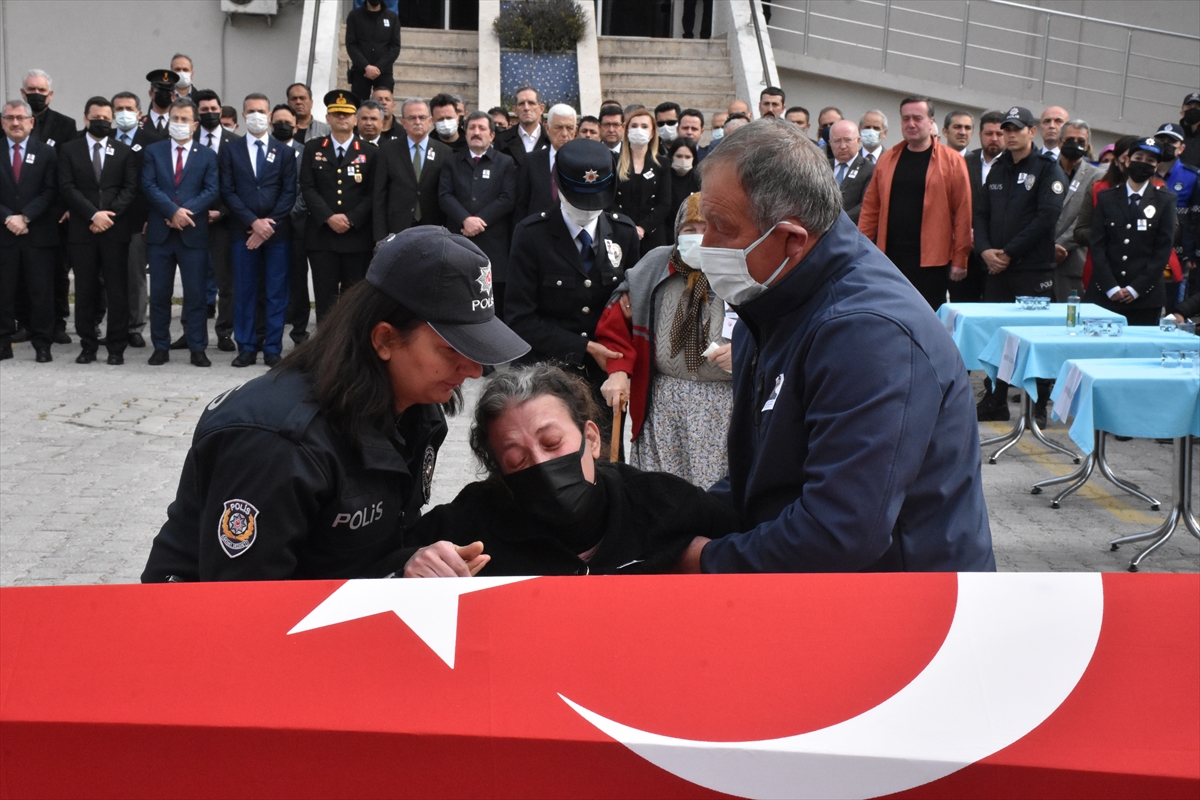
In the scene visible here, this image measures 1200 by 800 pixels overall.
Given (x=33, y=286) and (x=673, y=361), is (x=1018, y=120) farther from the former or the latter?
(x=33, y=286)

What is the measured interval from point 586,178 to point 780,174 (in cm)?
302

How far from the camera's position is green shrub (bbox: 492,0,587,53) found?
19141mm

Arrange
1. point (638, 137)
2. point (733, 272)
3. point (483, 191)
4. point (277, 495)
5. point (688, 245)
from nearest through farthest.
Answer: point (277, 495)
point (733, 272)
point (688, 245)
point (638, 137)
point (483, 191)

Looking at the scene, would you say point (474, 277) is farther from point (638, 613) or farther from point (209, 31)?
point (209, 31)

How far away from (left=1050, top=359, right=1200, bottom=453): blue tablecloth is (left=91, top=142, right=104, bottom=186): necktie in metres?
8.97

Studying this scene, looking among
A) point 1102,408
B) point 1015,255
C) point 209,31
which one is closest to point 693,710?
point 1102,408

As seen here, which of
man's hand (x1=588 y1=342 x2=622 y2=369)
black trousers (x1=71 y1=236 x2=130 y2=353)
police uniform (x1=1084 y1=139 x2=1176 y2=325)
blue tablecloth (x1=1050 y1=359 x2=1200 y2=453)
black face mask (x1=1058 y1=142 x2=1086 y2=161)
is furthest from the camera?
black face mask (x1=1058 y1=142 x2=1086 y2=161)

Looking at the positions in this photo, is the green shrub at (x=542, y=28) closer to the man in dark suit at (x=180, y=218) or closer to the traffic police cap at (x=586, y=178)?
the man in dark suit at (x=180, y=218)

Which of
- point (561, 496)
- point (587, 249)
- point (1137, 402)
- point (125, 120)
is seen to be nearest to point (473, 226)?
point (125, 120)

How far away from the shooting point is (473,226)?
416 inches

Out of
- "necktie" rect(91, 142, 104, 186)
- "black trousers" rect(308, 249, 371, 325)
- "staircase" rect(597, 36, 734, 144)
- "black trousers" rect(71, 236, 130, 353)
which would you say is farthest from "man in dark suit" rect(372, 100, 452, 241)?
"staircase" rect(597, 36, 734, 144)

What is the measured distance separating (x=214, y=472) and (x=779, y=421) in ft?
3.74

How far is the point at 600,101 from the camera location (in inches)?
708

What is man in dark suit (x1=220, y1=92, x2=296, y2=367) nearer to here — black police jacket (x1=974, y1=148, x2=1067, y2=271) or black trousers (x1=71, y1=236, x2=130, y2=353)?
black trousers (x1=71, y1=236, x2=130, y2=353)
